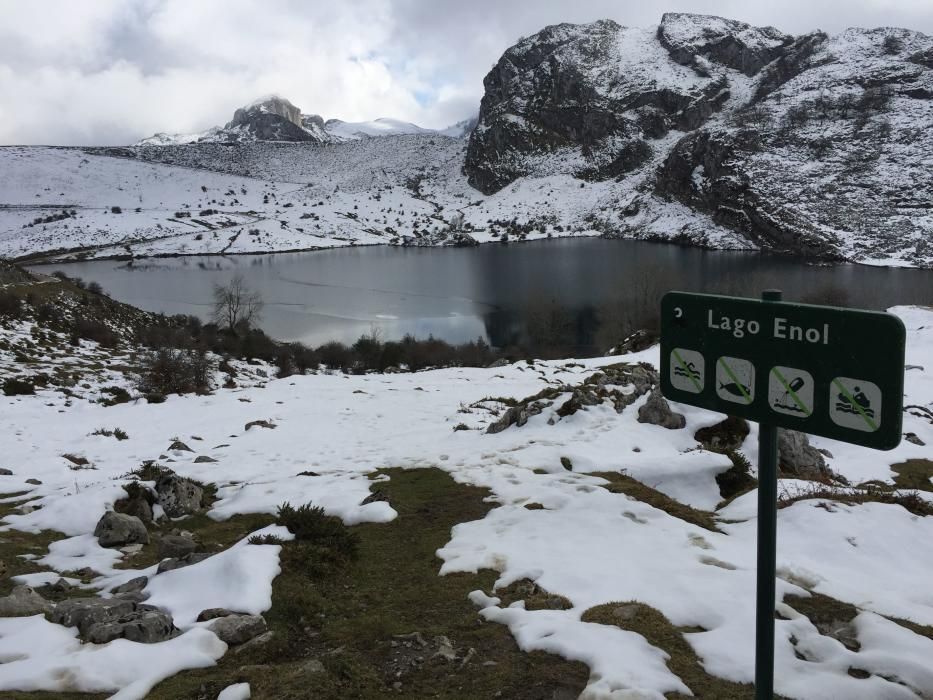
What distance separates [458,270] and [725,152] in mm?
94117

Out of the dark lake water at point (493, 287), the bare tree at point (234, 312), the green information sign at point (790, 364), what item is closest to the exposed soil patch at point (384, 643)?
the green information sign at point (790, 364)

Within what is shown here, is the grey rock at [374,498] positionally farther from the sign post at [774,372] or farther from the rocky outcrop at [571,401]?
the sign post at [774,372]

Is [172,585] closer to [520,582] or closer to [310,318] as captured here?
[520,582]

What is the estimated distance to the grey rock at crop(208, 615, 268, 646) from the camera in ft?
16.7

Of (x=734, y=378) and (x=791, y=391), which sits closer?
(x=791, y=391)

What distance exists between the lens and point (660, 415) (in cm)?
1338

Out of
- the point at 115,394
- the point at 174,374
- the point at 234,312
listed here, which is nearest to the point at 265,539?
the point at 115,394

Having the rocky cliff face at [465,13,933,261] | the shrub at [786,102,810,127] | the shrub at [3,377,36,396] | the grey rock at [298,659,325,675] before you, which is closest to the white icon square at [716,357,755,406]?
the grey rock at [298,659,325,675]

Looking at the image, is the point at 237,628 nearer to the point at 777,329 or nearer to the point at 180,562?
the point at 180,562

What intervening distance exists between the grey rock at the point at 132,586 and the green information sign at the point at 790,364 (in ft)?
20.1

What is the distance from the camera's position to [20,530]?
8.57 metres

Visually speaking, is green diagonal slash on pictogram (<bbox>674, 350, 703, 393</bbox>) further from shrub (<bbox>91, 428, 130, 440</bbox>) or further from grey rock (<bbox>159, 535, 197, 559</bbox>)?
shrub (<bbox>91, 428, 130, 440</bbox>)

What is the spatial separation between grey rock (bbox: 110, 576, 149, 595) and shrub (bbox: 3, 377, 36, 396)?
19513 millimetres

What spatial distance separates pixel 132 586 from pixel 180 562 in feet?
1.93
